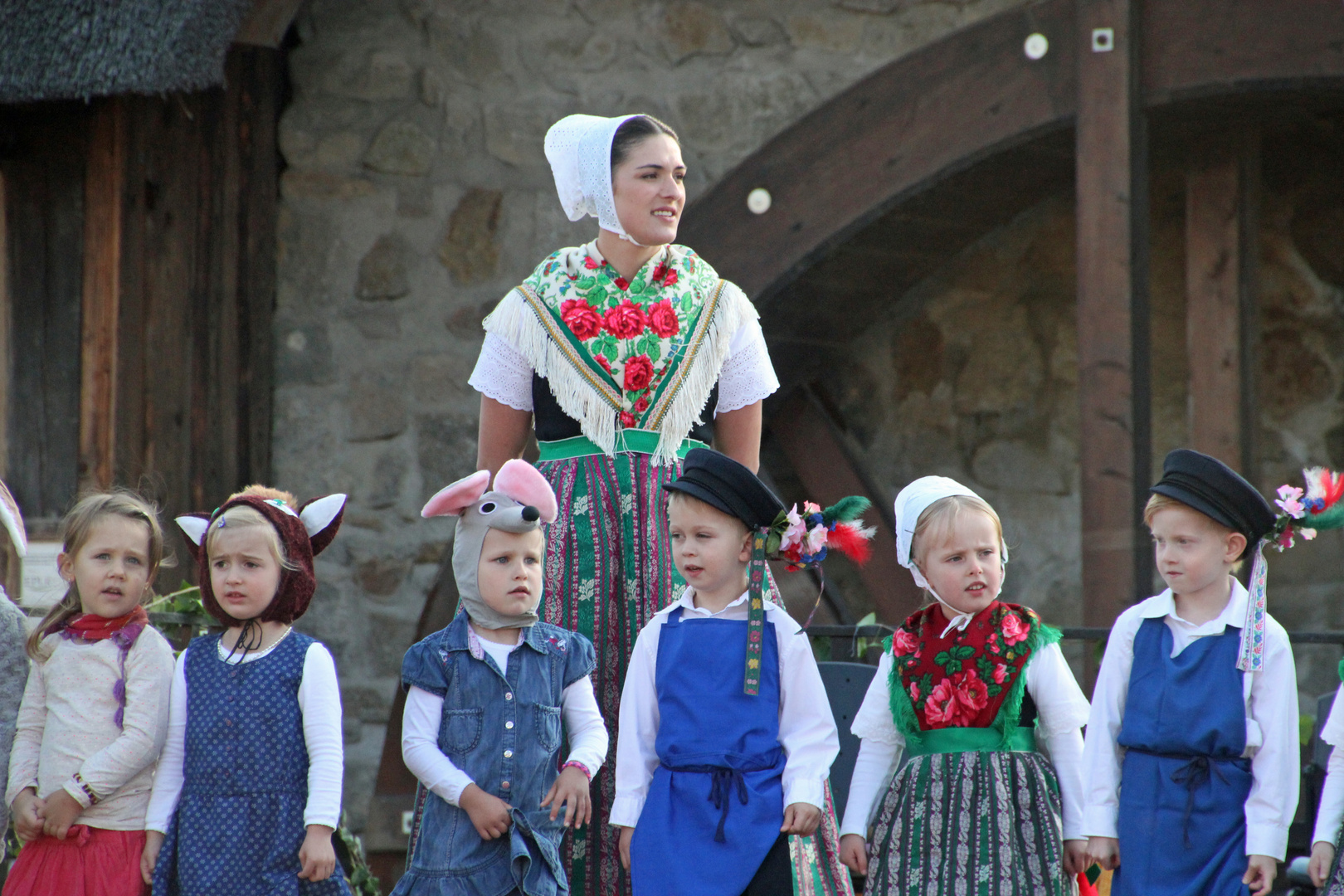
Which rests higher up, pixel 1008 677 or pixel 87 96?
pixel 87 96

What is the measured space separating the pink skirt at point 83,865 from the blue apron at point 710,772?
2.77 ft

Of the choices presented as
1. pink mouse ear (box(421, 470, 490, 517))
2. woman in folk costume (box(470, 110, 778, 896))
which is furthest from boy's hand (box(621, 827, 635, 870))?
pink mouse ear (box(421, 470, 490, 517))

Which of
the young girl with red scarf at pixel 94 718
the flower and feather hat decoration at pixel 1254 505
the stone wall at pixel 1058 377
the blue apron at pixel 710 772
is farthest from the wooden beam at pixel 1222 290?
the young girl with red scarf at pixel 94 718

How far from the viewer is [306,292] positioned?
5070 millimetres

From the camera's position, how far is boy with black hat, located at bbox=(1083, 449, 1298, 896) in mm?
2402

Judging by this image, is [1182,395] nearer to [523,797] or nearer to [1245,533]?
[1245,533]

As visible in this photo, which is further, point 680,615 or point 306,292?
point 306,292

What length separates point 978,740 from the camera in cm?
255

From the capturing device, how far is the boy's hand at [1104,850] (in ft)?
8.08

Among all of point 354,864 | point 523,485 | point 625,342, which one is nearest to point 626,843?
point 523,485

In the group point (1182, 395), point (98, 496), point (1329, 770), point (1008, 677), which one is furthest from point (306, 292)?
point (1329, 770)

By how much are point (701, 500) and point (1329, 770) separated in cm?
101

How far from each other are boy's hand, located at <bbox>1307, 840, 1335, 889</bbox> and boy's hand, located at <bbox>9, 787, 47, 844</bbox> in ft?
6.48

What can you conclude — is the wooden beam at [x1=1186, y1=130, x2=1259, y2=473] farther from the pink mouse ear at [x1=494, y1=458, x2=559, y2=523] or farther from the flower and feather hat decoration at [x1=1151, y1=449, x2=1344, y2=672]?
the pink mouse ear at [x1=494, y1=458, x2=559, y2=523]
